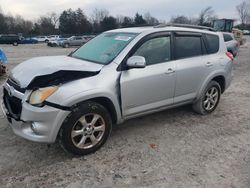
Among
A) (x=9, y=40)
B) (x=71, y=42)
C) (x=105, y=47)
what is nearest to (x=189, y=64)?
(x=105, y=47)

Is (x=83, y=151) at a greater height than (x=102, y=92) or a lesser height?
lesser

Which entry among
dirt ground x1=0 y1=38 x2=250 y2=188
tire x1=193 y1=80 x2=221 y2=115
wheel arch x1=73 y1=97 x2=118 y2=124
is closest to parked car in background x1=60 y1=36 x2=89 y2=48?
dirt ground x1=0 y1=38 x2=250 y2=188

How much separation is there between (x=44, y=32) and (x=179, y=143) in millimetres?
73189

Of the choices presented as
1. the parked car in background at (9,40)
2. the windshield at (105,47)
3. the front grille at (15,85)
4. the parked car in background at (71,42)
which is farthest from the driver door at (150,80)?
the parked car in background at (9,40)

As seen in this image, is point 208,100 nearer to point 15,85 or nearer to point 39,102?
point 39,102

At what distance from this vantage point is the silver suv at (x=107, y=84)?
10.7 ft

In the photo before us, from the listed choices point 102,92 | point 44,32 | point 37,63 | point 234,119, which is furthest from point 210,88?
point 44,32

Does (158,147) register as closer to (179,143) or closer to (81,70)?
(179,143)

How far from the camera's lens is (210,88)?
17.1ft

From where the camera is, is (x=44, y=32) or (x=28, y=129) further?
(x=44, y=32)

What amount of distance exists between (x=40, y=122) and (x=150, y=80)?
1761mm

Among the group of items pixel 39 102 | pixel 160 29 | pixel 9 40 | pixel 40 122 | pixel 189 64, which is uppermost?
pixel 160 29

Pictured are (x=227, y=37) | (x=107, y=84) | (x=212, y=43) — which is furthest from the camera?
(x=227, y=37)

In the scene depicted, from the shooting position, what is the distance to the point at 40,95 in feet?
10.5
